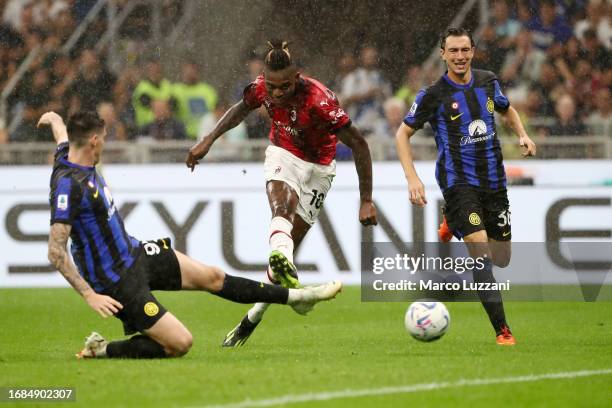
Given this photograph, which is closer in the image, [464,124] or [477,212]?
[477,212]

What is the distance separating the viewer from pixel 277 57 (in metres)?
8.10

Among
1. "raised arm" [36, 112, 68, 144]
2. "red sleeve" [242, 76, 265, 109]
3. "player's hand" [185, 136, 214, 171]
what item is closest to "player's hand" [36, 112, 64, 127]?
"raised arm" [36, 112, 68, 144]

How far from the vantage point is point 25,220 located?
13266 mm

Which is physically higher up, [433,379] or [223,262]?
[433,379]

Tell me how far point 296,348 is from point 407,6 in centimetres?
796

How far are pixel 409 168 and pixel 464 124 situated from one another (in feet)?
1.75

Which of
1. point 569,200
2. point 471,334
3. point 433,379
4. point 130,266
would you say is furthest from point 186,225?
point 433,379

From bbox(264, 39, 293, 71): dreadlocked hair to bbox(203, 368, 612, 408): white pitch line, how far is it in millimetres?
2818

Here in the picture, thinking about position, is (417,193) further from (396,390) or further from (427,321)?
(396,390)

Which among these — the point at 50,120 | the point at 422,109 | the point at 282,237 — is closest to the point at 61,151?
the point at 50,120

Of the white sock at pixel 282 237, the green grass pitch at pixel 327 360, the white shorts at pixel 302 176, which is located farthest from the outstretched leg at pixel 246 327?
the white shorts at pixel 302 176

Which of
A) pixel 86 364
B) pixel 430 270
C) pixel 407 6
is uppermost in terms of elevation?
pixel 407 6

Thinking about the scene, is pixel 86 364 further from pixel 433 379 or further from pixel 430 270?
pixel 430 270

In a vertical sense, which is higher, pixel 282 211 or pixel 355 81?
pixel 355 81
